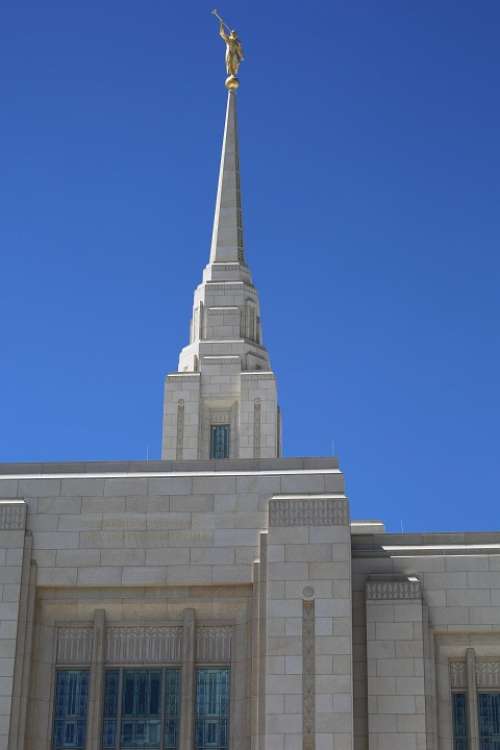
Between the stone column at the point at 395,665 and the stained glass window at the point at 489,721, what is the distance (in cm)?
174

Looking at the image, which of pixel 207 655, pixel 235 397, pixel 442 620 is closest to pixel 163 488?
pixel 207 655

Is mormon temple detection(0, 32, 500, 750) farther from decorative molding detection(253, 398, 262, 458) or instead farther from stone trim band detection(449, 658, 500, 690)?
decorative molding detection(253, 398, 262, 458)

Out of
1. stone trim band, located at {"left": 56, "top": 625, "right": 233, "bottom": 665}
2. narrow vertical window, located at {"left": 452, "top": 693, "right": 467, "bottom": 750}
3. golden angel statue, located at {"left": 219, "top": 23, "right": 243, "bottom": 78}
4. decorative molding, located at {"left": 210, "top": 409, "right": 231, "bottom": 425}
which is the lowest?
narrow vertical window, located at {"left": 452, "top": 693, "right": 467, "bottom": 750}

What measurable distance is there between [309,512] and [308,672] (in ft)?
11.4

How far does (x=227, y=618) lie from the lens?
30422mm

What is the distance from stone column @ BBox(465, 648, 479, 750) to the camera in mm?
30172

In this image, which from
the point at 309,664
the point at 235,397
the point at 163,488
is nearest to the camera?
the point at 309,664

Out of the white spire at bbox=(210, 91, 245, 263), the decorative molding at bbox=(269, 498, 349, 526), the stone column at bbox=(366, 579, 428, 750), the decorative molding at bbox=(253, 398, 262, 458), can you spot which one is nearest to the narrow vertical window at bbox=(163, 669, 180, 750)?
the decorative molding at bbox=(269, 498, 349, 526)

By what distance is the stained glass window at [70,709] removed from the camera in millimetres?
29812

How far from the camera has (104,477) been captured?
31281 mm

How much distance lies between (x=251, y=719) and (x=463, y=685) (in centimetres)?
496

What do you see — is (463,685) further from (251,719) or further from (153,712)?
(153,712)

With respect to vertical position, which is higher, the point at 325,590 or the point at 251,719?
the point at 325,590

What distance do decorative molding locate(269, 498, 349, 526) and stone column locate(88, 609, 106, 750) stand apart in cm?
439
